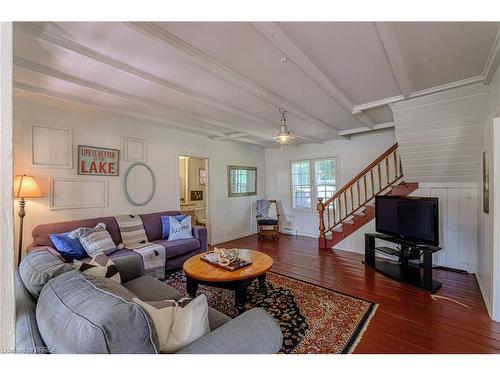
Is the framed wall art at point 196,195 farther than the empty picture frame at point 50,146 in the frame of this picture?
Yes

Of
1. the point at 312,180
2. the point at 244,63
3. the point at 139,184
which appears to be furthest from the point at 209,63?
the point at 312,180

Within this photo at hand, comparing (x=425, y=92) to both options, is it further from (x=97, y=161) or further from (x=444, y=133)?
(x=97, y=161)

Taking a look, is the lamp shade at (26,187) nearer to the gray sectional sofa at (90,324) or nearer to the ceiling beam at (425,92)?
the gray sectional sofa at (90,324)

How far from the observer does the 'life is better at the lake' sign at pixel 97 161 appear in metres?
3.17

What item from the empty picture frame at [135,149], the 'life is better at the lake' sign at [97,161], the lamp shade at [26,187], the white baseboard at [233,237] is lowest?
the white baseboard at [233,237]

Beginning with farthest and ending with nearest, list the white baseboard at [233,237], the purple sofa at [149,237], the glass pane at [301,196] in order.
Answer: the glass pane at [301,196], the white baseboard at [233,237], the purple sofa at [149,237]

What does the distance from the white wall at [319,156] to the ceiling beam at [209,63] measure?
2.45 meters

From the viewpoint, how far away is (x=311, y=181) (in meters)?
5.67

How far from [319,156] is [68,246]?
5.04 meters

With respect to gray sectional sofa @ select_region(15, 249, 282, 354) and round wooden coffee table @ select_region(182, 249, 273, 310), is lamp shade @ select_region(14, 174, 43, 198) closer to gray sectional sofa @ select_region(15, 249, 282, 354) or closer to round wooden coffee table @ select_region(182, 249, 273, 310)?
gray sectional sofa @ select_region(15, 249, 282, 354)

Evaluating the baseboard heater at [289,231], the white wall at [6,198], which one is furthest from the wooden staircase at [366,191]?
the white wall at [6,198]

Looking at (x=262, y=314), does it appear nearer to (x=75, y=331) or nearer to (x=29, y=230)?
(x=75, y=331)
